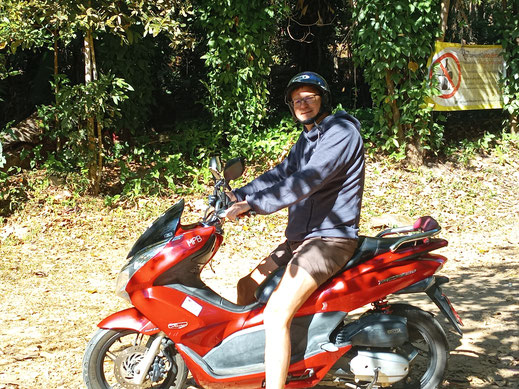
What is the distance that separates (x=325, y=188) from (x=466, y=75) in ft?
23.8

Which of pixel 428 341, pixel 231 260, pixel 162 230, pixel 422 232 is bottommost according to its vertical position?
pixel 231 260

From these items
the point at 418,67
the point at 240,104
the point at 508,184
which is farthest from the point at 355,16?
the point at 508,184

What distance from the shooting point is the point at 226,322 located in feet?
11.4

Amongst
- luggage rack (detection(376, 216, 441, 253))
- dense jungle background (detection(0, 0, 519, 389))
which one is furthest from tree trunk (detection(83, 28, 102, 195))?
luggage rack (detection(376, 216, 441, 253))

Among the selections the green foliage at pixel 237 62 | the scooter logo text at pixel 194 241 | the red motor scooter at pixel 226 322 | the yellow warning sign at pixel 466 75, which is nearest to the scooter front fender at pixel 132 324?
the red motor scooter at pixel 226 322

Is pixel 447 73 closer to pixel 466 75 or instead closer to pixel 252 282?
pixel 466 75

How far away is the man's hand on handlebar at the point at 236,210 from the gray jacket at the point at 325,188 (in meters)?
0.04

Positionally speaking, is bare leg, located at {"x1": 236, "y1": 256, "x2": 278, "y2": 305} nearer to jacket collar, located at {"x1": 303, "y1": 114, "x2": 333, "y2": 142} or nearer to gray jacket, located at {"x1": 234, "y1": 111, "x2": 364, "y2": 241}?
gray jacket, located at {"x1": 234, "y1": 111, "x2": 364, "y2": 241}

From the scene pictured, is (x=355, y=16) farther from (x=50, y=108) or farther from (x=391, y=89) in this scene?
(x=50, y=108)

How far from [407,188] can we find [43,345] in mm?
5666

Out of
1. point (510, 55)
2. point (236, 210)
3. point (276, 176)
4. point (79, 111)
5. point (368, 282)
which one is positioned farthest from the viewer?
point (510, 55)

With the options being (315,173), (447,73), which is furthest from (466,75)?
(315,173)

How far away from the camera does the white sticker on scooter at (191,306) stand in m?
3.40

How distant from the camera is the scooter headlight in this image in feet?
10.9
